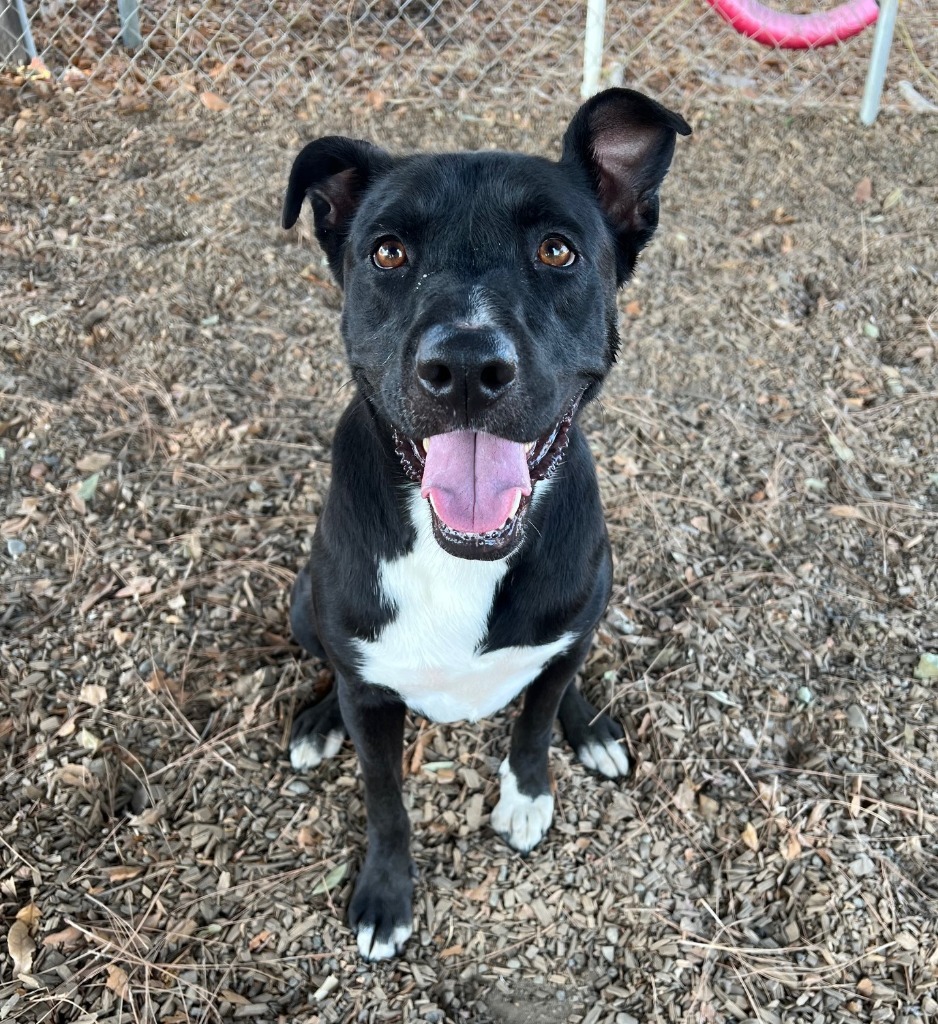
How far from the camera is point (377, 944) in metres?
2.46

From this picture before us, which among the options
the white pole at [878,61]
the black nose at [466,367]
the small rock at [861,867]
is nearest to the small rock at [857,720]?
the small rock at [861,867]

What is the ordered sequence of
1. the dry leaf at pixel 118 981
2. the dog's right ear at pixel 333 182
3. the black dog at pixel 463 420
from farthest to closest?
the dry leaf at pixel 118 981, the dog's right ear at pixel 333 182, the black dog at pixel 463 420

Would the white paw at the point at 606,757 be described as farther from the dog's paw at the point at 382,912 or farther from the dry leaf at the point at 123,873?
the dry leaf at the point at 123,873

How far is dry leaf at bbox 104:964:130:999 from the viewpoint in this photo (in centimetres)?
233

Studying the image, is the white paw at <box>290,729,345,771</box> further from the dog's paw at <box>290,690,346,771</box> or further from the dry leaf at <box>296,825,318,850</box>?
the dry leaf at <box>296,825,318,850</box>

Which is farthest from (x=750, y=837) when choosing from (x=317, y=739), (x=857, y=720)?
(x=317, y=739)

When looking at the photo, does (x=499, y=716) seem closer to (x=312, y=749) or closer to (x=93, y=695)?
(x=312, y=749)

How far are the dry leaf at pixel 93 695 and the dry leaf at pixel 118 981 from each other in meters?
0.87

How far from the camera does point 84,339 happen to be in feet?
13.8

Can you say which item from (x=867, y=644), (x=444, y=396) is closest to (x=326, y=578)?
(x=444, y=396)

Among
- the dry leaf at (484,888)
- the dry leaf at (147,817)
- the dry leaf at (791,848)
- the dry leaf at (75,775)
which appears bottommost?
the dry leaf at (484,888)

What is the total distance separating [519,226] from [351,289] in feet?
1.51

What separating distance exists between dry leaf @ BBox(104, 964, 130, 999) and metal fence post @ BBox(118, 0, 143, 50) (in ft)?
19.0

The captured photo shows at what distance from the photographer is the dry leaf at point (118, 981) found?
7.65 feet
